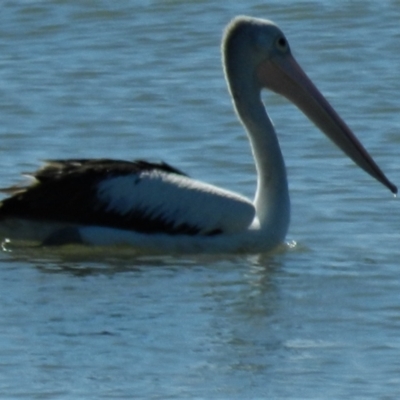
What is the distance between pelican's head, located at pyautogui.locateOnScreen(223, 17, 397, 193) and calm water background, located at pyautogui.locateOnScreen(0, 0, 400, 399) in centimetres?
54

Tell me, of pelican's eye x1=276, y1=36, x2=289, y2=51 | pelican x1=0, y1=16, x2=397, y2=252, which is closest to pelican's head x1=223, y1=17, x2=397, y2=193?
pelican's eye x1=276, y1=36, x2=289, y2=51

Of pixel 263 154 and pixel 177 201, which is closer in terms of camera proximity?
pixel 177 201

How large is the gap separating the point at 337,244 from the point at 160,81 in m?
4.54

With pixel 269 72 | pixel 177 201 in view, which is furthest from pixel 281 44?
pixel 177 201

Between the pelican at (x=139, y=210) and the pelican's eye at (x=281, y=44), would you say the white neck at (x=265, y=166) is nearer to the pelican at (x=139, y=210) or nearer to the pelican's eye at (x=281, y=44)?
the pelican at (x=139, y=210)

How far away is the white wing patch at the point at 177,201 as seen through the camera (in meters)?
8.92

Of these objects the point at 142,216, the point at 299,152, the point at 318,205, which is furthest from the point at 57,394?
the point at 299,152

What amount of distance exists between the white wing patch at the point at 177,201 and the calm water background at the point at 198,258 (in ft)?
0.74

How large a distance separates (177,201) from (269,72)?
3.74 feet

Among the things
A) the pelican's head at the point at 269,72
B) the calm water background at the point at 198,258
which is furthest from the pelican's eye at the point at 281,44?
the calm water background at the point at 198,258

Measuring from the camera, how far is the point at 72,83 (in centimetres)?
1337

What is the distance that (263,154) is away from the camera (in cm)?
937

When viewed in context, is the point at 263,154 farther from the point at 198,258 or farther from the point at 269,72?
the point at 198,258

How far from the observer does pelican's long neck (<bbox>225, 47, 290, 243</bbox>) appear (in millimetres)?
9047
